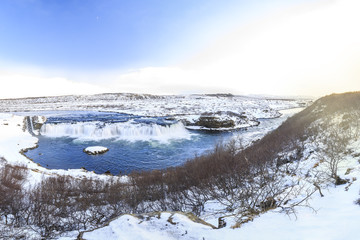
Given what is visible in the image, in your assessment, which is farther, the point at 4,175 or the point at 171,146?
the point at 171,146

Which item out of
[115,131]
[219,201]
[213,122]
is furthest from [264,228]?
[213,122]

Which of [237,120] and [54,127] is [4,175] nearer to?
[54,127]

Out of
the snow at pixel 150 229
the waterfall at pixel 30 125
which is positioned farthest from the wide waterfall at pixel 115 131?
the snow at pixel 150 229

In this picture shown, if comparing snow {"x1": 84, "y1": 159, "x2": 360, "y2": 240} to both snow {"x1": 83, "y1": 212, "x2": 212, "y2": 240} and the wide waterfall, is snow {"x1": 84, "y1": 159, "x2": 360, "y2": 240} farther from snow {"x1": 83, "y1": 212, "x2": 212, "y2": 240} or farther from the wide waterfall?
the wide waterfall

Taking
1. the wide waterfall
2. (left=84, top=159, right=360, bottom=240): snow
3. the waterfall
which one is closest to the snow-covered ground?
(left=84, top=159, right=360, bottom=240): snow

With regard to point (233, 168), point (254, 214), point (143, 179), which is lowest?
point (143, 179)

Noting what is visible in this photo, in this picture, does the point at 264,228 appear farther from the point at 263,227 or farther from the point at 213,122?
the point at 213,122

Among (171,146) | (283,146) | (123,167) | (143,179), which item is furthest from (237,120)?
(143,179)

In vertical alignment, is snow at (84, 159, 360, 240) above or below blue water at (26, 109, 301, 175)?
above

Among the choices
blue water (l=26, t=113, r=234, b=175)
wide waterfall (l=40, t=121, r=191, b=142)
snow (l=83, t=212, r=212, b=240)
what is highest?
snow (l=83, t=212, r=212, b=240)
